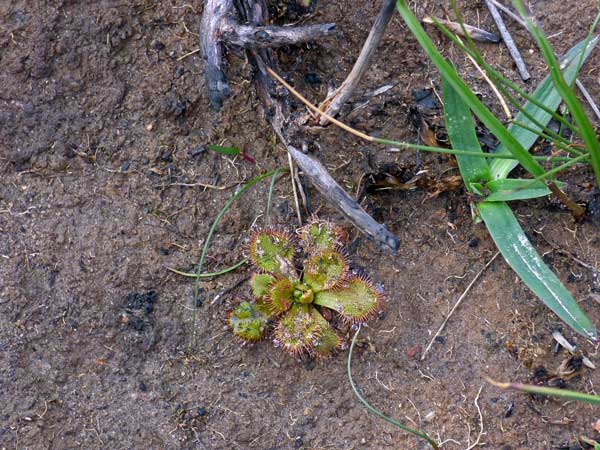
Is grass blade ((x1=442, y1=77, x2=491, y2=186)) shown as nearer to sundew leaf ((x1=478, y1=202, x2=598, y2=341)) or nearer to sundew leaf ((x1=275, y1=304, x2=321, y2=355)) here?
sundew leaf ((x1=478, y1=202, x2=598, y2=341))

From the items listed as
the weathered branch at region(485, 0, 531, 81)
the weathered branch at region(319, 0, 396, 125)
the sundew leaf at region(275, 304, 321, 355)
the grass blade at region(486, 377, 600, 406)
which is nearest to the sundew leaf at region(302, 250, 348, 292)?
the sundew leaf at region(275, 304, 321, 355)

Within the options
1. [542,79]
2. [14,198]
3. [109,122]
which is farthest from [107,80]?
[542,79]

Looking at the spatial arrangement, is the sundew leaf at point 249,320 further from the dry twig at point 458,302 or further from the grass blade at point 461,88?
the grass blade at point 461,88

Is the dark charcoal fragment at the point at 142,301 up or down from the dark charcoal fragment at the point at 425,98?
down

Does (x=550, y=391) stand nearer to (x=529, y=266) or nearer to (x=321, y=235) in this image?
(x=529, y=266)

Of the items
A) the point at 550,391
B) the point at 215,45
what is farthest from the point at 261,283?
the point at 550,391

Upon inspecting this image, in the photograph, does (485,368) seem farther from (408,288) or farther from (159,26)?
(159,26)

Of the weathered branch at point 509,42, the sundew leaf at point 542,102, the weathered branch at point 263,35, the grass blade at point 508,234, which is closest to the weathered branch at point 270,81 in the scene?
the weathered branch at point 263,35
